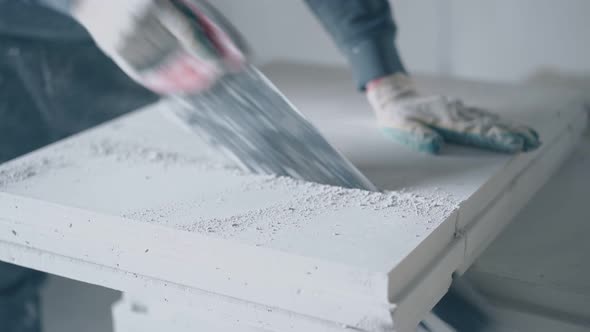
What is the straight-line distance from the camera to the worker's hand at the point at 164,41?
104cm

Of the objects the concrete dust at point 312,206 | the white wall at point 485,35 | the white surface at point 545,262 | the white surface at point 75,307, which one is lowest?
the white surface at point 75,307

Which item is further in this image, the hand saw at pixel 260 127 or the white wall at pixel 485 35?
the white wall at pixel 485 35

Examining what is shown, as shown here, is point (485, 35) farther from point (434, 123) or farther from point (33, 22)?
point (33, 22)

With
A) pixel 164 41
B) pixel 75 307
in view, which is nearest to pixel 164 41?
pixel 164 41

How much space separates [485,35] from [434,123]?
680mm

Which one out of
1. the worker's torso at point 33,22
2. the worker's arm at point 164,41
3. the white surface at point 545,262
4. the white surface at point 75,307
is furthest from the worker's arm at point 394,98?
the white surface at point 75,307

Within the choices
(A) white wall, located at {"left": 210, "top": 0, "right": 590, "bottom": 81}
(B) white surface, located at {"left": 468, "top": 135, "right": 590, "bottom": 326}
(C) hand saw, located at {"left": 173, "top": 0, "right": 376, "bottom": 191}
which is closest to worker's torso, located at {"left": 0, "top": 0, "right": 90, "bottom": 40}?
(C) hand saw, located at {"left": 173, "top": 0, "right": 376, "bottom": 191}

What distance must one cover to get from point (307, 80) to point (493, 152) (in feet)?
2.07

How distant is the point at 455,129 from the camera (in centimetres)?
127

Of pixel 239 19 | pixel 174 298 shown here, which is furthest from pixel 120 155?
pixel 239 19

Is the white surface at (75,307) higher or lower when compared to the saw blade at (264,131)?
lower

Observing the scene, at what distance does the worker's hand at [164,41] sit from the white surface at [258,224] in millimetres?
172

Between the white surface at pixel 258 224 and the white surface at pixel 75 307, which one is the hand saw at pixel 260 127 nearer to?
the white surface at pixel 258 224

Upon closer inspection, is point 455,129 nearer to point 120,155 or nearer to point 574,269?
point 574,269
